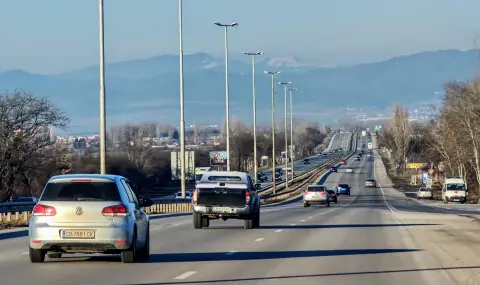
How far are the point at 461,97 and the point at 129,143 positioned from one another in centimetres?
5617

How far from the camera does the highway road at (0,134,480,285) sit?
16.5 meters

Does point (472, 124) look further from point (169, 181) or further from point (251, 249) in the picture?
point (251, 249)

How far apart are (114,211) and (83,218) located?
552 mm

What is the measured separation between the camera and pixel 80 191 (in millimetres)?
18438

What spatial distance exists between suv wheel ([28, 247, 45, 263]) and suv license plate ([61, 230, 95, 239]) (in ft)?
2.82

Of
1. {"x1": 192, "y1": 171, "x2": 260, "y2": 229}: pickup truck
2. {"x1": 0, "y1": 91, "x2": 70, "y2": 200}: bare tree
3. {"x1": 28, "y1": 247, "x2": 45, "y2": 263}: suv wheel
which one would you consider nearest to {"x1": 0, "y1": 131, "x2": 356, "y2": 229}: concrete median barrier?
{"x1": 192, "y1": 171, "x2": 260, "y2": 229}: pickup truck

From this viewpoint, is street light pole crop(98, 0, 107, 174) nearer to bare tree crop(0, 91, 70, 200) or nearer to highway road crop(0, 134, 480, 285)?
highway road crop(0, 134, 480, 285)

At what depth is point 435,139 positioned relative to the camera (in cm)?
11712

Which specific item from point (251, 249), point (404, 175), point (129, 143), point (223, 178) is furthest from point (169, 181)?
point (251, 249)

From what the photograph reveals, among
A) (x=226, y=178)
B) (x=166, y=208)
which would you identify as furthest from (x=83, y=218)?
(x=166, y=208)

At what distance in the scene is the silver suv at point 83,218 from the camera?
17.9 metres

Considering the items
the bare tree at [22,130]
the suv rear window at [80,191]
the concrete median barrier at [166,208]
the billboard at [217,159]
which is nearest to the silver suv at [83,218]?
the suv rear window at [80,191]

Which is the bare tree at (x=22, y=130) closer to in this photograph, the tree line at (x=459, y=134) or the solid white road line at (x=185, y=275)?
the tree line at (x=459, y=134)

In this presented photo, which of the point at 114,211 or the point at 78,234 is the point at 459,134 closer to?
the point at 114,211
